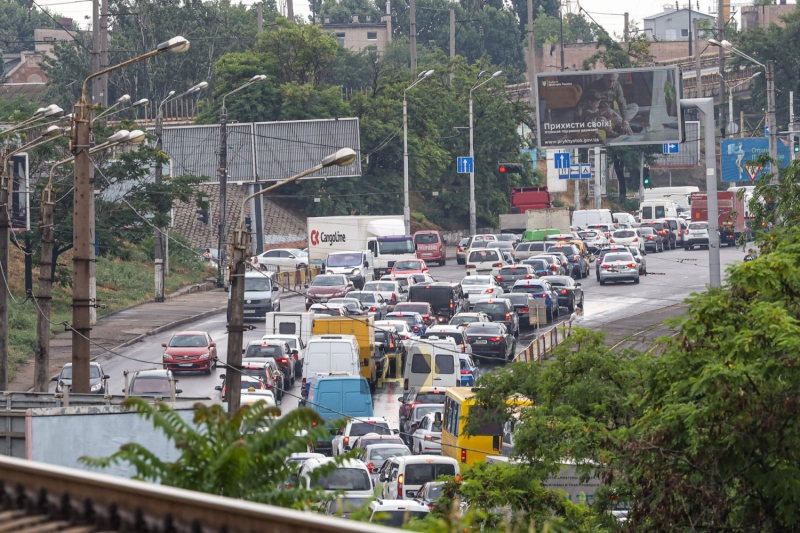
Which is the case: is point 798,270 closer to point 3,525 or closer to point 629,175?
point 3,525

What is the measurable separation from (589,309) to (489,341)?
40.4 feet

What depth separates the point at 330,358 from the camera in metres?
31.1

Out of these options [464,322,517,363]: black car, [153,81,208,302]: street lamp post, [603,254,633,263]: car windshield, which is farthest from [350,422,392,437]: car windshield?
[603,254,633,263]: car windshield

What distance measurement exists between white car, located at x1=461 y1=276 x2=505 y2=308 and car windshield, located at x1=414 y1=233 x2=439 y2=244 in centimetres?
1744

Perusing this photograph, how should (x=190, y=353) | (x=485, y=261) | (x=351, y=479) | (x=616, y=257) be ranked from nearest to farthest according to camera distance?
(x=351, y=479) < (x=190, y=353) < (x=616, y=257) < (x=485, y=261)

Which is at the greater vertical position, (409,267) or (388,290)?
(409,267)

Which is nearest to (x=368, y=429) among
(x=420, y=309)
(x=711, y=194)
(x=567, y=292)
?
(x=711, y=194)

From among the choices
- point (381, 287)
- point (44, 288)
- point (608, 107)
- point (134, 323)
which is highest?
point (608, 107)

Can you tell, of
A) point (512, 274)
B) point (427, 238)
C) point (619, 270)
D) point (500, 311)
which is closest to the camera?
point (500, 311)

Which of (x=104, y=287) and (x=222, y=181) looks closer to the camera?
(x=222, y=181)

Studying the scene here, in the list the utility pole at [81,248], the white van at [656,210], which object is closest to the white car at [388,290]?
the utility pole at [81,248]

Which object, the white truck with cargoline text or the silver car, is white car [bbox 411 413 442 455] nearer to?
the silver car

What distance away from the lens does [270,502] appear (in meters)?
6.95

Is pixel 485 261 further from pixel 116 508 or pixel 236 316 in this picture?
pixel 116 508
